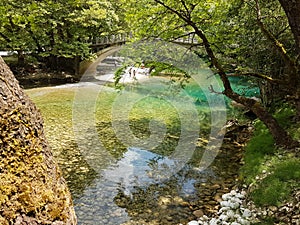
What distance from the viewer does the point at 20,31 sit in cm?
1986

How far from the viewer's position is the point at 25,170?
51.6 inches

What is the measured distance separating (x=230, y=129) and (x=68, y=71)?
1627 centimetres

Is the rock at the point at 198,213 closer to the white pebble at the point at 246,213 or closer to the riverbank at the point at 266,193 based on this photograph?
the riverbank at the point at 266,193

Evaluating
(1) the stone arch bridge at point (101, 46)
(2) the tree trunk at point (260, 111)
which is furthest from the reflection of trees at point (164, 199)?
(1) the stone arch bridge at point (101, 46)

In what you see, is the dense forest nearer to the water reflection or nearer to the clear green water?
the clear green water

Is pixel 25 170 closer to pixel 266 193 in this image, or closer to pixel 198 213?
pixel 198 213

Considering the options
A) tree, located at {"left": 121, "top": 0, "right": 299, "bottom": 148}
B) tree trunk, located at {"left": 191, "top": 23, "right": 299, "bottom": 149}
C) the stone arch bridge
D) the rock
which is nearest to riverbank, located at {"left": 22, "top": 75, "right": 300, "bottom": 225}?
the rock

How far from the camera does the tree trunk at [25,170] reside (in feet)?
4.01

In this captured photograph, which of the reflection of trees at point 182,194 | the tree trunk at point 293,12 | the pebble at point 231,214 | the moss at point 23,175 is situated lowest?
the reflection of trees at point 182,194

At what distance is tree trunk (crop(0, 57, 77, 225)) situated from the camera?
1222 millimetres

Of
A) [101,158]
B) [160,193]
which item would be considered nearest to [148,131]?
[101,158]

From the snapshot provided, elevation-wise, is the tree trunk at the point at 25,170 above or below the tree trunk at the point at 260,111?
above

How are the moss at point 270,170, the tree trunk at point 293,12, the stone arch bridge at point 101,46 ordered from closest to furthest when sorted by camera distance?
the tree trunk at point 293,12, the moss at point 270,170, the stone arch bridge at point 101,46

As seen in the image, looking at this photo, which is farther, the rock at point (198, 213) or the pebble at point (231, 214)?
the rock at point (198, 213)
